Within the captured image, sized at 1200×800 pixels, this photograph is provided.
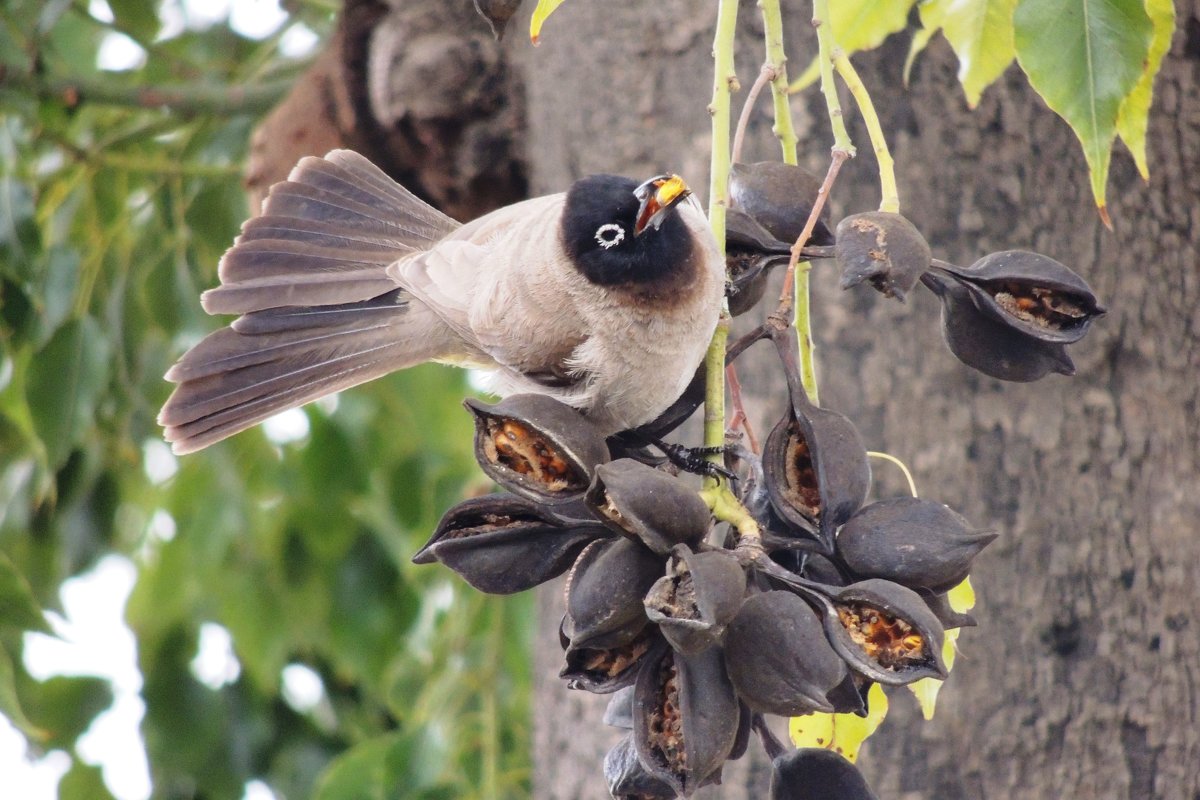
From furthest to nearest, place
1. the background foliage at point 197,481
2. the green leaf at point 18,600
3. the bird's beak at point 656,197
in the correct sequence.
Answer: the background foliage at point 197,481 < the green leaf at point 18,600 < the bird's beak at point 656,197

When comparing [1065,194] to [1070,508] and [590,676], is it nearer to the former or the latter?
[1070,508]

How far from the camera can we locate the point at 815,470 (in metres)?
1.12

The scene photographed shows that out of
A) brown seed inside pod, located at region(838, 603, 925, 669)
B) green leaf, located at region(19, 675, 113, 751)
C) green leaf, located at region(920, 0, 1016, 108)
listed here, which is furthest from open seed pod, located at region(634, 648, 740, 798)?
green leaf, located at region(19, 675, 113, 751)

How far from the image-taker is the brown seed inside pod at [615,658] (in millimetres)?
1104

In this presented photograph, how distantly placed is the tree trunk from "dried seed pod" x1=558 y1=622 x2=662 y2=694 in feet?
2.61

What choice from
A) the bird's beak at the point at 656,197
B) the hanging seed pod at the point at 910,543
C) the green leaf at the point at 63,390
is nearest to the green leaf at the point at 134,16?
the green leaf at the point at 63,390

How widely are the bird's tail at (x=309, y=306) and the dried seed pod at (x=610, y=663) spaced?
0.98 m

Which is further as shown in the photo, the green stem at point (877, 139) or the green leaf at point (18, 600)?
the green leaf at point (18, 600)

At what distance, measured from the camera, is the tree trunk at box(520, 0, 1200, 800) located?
188cm

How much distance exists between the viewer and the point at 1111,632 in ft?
6.20

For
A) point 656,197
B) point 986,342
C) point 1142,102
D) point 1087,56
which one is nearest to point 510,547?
point 986,342

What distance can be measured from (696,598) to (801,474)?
231 millimetres

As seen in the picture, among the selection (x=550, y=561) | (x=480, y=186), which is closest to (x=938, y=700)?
(x=550, y=561)

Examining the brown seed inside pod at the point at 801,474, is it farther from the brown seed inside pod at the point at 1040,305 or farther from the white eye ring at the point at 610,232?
the white eye ring at the point at 610,232
